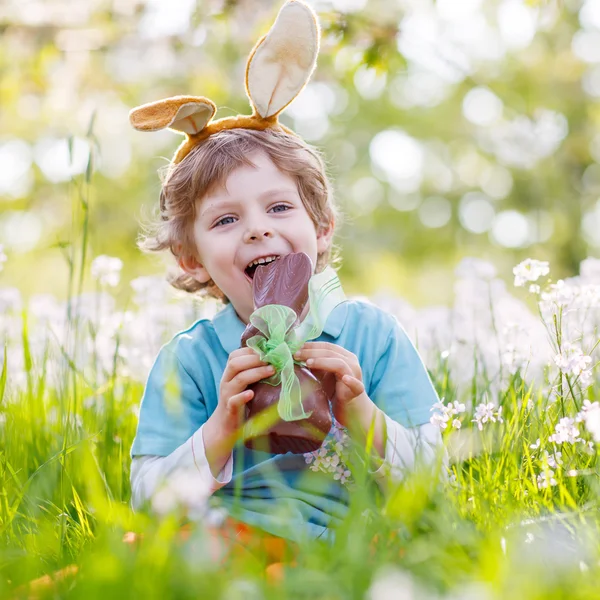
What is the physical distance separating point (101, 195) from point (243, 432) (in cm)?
1648

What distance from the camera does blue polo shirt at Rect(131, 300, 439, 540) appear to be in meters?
1.98

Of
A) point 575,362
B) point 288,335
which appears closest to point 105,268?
point 288,335

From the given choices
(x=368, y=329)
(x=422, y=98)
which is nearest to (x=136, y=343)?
(x=368, y=329)

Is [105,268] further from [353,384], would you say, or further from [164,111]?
[353,384]

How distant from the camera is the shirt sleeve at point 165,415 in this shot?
7.07 ft

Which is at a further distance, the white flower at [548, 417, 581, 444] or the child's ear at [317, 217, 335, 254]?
the child's ear at [317, 217, 335, 254]

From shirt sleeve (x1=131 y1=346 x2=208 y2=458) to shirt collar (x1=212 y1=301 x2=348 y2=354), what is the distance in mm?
144

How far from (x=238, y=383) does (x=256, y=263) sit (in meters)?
0.46

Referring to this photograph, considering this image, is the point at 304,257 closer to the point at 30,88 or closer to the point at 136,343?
the point at 136,343

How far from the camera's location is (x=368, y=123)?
18.8 metres

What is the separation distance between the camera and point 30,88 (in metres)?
6.27

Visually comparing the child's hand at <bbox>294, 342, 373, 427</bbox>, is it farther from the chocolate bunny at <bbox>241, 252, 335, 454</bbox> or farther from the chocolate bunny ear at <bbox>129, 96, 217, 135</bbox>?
the chocolate bunny ear at <bbox>129, 96, 217, 135</bbox>

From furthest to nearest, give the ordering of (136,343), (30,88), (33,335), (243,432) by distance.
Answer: (30,88) → (33,335) → (136,343) → (243,432)

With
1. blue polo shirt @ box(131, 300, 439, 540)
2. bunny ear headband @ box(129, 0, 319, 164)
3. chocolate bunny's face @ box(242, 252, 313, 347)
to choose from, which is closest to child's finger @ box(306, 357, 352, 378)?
chocolate bunny's face @ box(242, 252, 313, 347)
